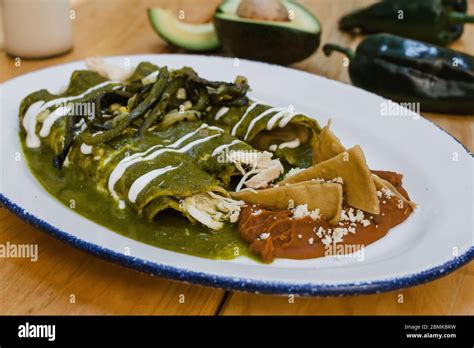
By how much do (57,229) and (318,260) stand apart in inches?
32.4

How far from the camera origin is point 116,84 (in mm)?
3029

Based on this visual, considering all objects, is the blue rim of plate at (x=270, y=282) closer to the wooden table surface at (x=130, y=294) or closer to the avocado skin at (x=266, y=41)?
the wooden table surface at (x=130, y=294)

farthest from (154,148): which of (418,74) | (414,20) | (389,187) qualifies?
(414,20)

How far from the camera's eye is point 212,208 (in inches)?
90.9

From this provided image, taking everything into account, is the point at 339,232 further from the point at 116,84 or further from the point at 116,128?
the point at 116,84

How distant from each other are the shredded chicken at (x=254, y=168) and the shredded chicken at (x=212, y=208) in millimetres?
141

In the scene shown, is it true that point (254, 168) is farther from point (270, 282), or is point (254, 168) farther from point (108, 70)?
point (108, 70)

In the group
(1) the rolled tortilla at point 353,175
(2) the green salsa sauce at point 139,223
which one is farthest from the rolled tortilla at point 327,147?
(2) the green salsa sauce at point 139,223

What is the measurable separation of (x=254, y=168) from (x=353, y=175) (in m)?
0.40

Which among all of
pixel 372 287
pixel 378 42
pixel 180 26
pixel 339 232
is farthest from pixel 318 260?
pixel 180 26

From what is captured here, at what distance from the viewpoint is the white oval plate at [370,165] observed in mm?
1854

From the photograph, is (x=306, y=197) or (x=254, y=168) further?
(x=254, y=168)

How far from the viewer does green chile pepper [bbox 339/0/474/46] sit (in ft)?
14.9

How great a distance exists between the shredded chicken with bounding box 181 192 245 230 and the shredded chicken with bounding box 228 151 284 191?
14 cm
